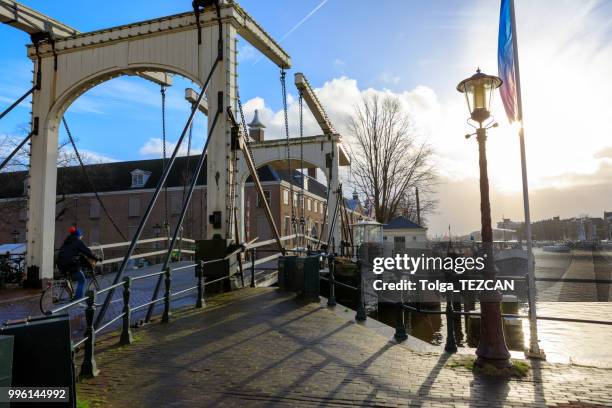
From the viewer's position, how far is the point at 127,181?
145 feet

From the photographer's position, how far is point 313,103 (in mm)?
17344

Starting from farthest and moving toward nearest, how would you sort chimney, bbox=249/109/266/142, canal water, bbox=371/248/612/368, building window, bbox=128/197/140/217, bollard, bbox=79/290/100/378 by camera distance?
1. chimney, bbox=249/109/266/142
2. building window, bbox=128/197/140/217
3. canal water, bbox=371/248/612/368
4. bollard, bbox=79/290/100/378

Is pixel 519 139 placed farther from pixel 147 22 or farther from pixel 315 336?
pixel 147 22

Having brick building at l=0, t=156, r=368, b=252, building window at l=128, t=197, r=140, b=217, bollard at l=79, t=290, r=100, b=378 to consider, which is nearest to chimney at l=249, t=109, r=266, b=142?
brick building at l=0, t=156, r=368, b=252

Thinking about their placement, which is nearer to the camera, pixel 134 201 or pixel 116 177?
pixel 134 201

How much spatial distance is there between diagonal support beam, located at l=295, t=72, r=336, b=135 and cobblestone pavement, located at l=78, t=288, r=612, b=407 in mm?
11019

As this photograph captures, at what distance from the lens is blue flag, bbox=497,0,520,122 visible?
24.4 ft

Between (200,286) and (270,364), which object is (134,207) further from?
(270,364)

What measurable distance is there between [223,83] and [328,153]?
9.69 meters

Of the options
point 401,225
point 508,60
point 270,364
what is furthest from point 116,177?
point 270,364

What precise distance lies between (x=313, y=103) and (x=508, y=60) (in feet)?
34.0

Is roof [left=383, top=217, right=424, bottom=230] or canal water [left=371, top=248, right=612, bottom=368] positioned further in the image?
roof [left=383, top=217, right=424, bottom=230]

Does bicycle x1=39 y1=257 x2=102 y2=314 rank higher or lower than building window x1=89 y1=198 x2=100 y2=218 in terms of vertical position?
lower

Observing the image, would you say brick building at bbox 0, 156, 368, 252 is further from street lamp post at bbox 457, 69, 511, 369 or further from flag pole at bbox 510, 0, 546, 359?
street lamp post at bbox 457, 69, 511, 369
